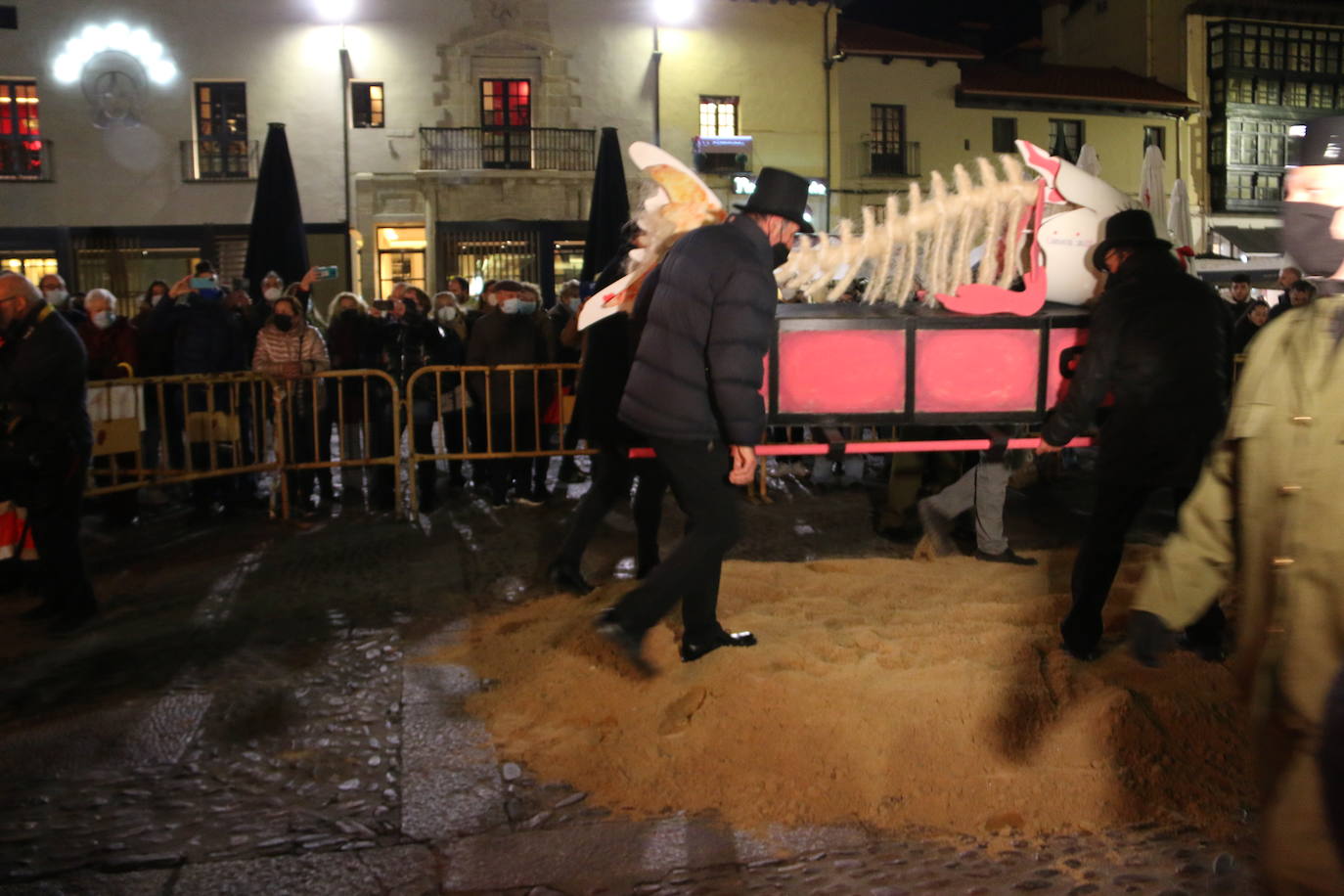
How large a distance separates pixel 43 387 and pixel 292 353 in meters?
3.48

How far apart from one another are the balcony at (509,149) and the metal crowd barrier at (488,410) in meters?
19.4

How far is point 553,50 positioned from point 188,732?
2650cm

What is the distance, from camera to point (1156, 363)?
16.1ft

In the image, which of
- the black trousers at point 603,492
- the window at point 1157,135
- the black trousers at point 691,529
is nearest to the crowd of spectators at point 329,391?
the black trousers at point 603,492

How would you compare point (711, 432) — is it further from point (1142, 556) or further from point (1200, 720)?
point (1142, 556)

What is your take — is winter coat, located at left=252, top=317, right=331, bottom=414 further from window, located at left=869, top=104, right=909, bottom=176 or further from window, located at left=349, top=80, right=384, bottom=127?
window, located at left=869, top=104, right=909, bottom=176

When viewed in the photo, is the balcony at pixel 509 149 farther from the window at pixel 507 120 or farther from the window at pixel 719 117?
the window at pixel 719 117

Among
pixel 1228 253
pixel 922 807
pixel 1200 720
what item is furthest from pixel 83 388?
pixel 1228 253

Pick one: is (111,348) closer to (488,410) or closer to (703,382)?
(488,410)

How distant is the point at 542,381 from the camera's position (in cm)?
1041

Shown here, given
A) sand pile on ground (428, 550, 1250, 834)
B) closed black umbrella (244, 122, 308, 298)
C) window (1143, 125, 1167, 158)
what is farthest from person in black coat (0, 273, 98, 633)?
window (1143, 125, 1167, 158)

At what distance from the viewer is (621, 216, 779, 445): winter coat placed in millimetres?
4359

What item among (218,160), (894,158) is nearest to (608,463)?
(218,160)

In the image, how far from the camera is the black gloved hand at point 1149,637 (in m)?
2.77
